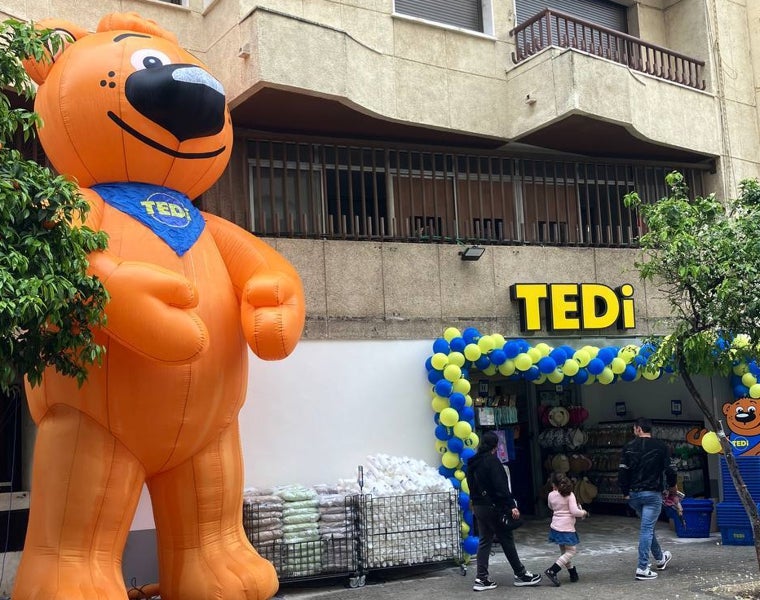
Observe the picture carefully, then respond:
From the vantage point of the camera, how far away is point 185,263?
6.48m

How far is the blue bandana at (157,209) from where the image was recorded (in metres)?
6.43

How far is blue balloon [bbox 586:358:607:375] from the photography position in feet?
32.3

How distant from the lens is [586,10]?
13.0 m

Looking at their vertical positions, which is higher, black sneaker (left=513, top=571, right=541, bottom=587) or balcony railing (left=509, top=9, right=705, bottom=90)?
balcony railing (left=509, top=9, right=705, bottom=90)

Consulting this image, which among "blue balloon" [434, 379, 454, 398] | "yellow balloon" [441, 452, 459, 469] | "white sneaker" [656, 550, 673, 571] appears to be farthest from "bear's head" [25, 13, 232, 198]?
"white sneaker" [656, 550, 673, 571]

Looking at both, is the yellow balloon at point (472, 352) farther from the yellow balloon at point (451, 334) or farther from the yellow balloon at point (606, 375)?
the yellow balloon at point (606, 375)

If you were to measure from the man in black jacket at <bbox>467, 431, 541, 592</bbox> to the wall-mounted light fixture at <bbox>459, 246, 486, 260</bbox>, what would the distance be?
8.57 ft

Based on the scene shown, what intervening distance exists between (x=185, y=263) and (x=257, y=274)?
0.64 meters

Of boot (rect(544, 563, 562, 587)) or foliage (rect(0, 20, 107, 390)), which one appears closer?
foliage (rect(0, 20, 107, 390))

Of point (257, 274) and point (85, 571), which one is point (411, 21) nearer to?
point (257, 274)

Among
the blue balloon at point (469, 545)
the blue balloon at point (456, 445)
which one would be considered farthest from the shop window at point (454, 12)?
the blue balloon at point (469, 545)

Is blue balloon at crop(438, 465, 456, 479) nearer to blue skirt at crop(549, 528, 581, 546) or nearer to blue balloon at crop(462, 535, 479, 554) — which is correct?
blue balloon at crop(462, 535, 479, 554)

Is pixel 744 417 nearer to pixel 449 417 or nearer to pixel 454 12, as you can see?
pixel 449 417

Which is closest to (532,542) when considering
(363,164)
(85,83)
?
(363,164)
